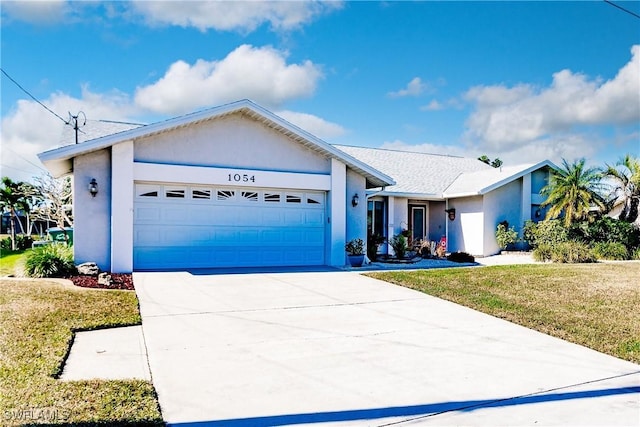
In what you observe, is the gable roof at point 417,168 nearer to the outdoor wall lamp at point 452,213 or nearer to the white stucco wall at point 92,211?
the outdoor wall lamp at point 452,213

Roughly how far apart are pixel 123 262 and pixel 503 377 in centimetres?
999

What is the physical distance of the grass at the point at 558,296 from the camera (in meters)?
6.86

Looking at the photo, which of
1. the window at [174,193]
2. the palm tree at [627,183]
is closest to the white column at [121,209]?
the window at [174,193]

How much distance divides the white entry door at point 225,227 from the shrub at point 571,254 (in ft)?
27.9

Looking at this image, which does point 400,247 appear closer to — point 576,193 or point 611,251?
point 576,193

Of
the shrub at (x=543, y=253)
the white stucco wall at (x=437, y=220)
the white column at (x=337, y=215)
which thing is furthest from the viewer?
the white stucco wall at (x=437, y=220)

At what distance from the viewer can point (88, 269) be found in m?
11.4

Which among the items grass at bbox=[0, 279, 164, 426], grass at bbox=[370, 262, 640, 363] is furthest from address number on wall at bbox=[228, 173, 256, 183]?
grass at bbox=[0, 279, 164, 426]

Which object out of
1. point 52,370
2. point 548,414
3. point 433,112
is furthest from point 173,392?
point 433,112

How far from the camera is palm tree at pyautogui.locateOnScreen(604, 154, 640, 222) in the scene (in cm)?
1872

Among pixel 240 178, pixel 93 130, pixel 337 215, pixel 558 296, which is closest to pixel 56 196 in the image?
pixel 93 130

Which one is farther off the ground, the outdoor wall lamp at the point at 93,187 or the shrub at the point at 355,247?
the outdoor wall lamp at the point at 93,187

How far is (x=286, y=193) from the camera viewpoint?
1441cm

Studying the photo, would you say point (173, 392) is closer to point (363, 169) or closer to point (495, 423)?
point (495, 423)
